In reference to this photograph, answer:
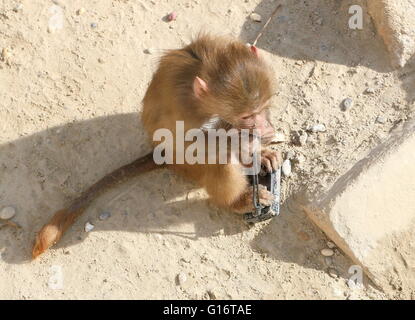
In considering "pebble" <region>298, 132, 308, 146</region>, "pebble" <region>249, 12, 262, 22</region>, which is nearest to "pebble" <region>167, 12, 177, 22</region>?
"pebble" <region>249, 12, 262, 22</region>

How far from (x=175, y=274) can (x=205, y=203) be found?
24.9 inches

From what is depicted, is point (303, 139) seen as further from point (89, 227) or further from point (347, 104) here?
point (89, 227)

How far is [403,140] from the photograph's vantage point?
170 inches

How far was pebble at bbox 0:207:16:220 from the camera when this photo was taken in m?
4.56

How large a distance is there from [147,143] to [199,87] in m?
1.35

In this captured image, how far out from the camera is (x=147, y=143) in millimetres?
5012

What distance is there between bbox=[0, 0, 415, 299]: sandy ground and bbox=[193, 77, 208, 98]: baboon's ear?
1.11 m

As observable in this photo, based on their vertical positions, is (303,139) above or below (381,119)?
below

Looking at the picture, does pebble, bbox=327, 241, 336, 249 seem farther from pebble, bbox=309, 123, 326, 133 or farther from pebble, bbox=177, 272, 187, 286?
pebble, bbox=177, 272, 187, 286

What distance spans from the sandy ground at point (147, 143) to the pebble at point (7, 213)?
0.16 ft

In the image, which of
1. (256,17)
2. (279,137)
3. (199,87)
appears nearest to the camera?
(199,87)

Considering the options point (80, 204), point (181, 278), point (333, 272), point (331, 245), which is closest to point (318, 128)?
point (331, 245)

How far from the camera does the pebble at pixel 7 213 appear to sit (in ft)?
15.0
